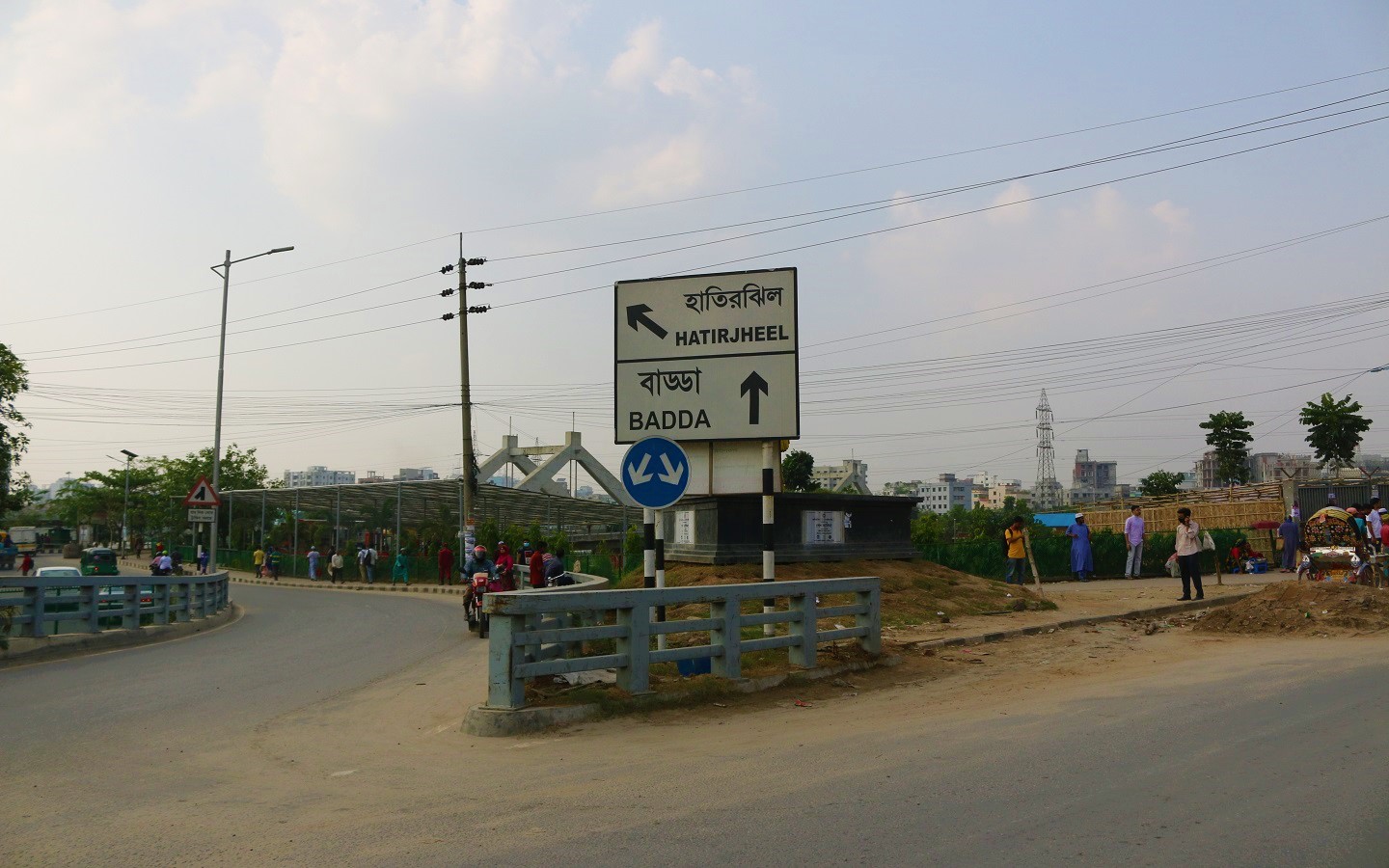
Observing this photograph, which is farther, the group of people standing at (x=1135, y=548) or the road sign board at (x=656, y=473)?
the group of people standing at (x=1135, y=548)

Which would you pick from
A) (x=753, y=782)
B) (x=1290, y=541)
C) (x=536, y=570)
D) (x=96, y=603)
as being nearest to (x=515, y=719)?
(x=753, y=782)

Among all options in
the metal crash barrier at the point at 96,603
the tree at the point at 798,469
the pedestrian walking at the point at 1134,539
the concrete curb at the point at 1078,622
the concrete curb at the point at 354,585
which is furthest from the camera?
the tree at the point at 798,469

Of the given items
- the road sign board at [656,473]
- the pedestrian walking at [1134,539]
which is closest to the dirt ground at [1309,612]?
the road sign board at [656,473]

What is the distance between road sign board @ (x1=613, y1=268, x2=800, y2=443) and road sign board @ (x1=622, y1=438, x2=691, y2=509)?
6.45 ft

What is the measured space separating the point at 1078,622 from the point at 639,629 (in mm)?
8770

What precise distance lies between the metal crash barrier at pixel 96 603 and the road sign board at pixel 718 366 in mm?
10198

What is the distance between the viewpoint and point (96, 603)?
57.7 ft

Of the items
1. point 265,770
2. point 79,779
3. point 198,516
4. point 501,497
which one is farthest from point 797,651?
point 501,497

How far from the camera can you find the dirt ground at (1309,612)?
44.3 ft

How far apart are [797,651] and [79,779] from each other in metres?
6.35

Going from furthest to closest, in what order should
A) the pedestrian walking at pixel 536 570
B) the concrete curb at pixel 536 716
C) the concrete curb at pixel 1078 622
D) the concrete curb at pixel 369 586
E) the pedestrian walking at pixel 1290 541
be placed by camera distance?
the concrete curb at pixel 369 586, the pedestrian walking at pixel 1290 541, the pedestrian walking at pixel 536 570, the concrete curb at pixel 1078 622, the concrete curb at pixel 536 716

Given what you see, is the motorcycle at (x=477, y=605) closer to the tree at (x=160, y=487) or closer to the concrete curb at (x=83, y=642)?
the concrete curb at (x=83, y=642)

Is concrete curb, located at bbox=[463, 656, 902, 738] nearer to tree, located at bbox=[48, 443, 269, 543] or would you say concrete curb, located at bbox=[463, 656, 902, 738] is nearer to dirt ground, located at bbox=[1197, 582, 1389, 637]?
dirt ground, located at bbox=[1197, 582, 1389, 637]

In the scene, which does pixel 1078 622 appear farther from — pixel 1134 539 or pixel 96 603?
A: pixel 96 603
